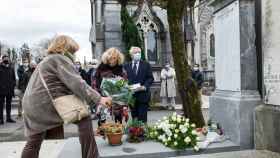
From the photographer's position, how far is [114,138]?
5574 mm

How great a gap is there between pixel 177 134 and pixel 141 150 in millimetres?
601

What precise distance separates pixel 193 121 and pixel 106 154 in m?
2.12

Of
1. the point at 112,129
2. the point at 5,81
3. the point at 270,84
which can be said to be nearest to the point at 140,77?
the point at 112,129

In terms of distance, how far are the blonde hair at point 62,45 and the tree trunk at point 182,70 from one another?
269 centimetres

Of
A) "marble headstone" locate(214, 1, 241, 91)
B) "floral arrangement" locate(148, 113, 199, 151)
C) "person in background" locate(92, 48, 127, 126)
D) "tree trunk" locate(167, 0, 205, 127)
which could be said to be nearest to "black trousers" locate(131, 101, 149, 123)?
"person in background" locate(92, 48, 127, 126)

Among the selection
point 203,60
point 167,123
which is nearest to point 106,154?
point 167,123

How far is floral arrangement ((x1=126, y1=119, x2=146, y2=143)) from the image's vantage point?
5.80 meters

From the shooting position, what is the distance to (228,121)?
227 inches

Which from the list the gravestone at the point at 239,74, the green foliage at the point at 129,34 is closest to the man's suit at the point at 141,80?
the gravestone at the point at 239,74

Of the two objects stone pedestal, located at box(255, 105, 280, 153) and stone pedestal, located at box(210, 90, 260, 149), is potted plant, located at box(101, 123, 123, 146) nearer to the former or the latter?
stone pedestal, located at box(210, 90, 260, 149)

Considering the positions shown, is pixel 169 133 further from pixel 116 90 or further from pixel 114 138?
pixel 116 90

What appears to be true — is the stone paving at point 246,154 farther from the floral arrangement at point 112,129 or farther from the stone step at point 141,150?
the floral arrangement at point 112,129

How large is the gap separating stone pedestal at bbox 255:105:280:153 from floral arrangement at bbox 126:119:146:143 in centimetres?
180

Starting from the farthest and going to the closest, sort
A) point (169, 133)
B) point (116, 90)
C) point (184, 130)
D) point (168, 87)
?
1. point (168, 87)
2. point (116, 90)
3. point (169, 133)
4. point (184, 130)
